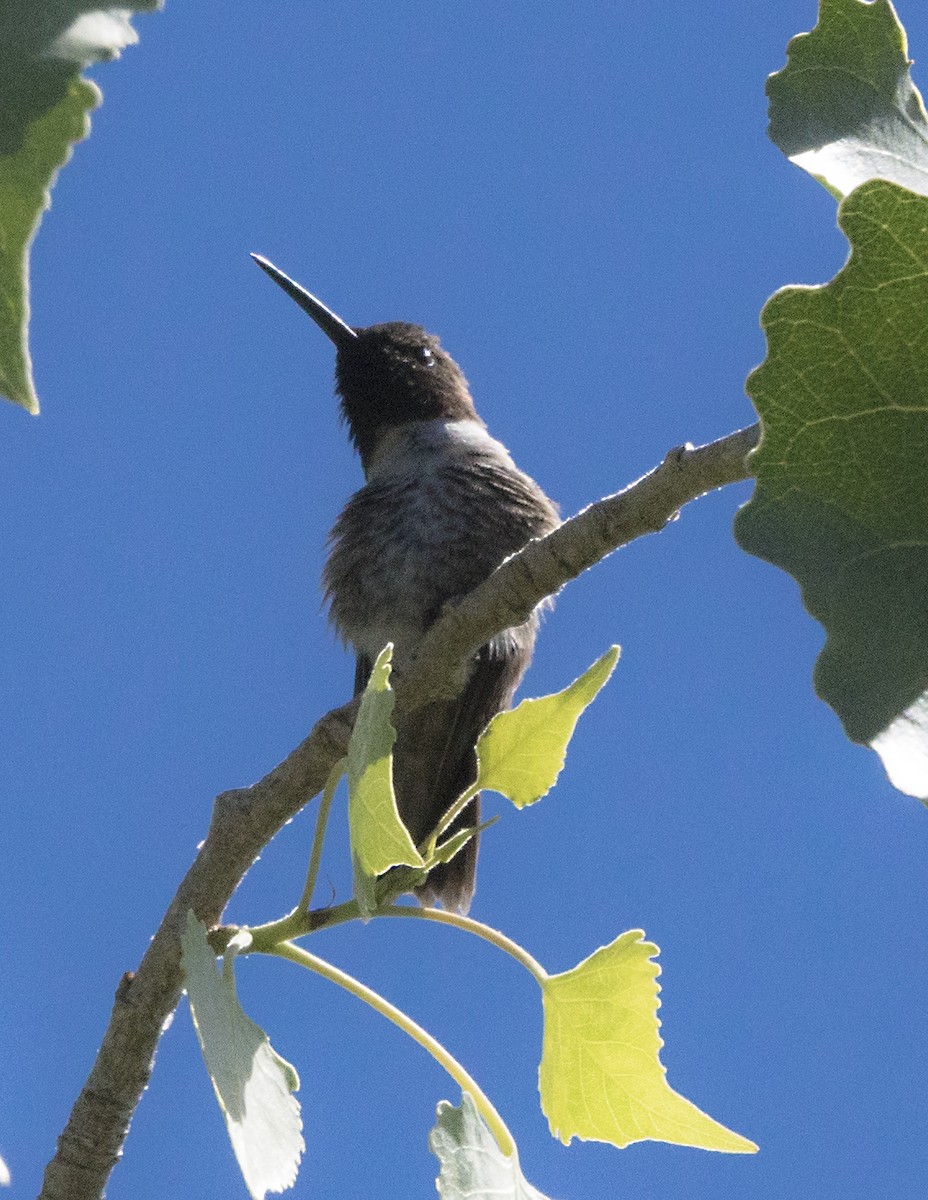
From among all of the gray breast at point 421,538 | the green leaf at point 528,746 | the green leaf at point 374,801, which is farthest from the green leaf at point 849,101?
the gray breast at point 421,538

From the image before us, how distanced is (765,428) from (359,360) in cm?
559

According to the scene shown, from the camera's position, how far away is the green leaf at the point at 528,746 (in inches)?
60.3

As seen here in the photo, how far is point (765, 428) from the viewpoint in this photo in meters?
0.73

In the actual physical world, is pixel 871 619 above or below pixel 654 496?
below

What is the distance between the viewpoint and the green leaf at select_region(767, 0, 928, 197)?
97cm

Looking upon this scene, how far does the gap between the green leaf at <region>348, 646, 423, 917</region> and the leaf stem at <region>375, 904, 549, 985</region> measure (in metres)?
0.32

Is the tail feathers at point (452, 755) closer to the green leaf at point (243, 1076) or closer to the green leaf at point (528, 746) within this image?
the green leaf at point (528, 746)

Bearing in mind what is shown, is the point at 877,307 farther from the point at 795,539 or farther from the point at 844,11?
the point at 844,11

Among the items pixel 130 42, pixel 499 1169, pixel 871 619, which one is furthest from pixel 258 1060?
pixel 130 42

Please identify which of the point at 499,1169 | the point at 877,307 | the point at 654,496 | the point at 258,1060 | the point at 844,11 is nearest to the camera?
the point at 877,307

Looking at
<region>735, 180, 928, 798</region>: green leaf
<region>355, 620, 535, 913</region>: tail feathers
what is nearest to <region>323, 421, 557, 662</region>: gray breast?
<region>355, 620, 535, 913</region>: tail feathers

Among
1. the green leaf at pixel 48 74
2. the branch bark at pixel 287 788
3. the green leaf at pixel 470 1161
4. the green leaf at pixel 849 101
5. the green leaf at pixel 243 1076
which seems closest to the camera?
the green leaf at pixel 48 74

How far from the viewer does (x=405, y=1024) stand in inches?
63.7

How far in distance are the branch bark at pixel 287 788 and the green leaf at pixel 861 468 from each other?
98 centimetres
